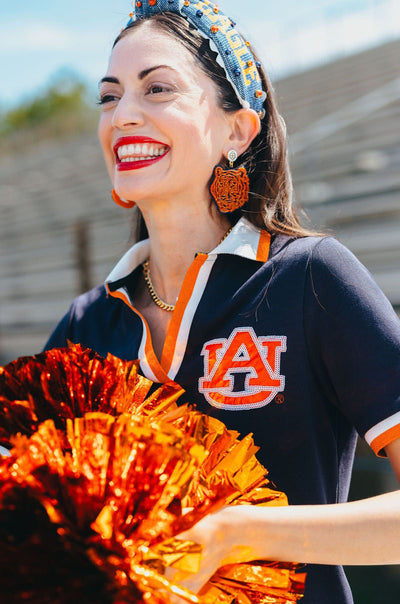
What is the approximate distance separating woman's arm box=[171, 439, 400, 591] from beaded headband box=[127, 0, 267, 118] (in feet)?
2.81

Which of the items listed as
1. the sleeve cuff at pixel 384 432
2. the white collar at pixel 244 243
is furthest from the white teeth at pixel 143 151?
the sleeve cuff at pixel 384 432

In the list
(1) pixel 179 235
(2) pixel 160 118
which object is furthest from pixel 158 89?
(1) pixel 179 235

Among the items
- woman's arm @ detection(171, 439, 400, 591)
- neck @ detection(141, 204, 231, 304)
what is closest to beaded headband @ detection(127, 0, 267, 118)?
neck @ detection(141, 204, 231, 304)

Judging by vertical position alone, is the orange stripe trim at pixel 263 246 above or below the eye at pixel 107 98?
below

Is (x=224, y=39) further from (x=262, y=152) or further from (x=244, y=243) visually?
(x=244, y=243)

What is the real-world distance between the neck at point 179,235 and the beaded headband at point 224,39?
25 cm

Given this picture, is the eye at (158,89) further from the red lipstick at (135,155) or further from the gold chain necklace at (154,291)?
the gold chain necklace at (154,291)

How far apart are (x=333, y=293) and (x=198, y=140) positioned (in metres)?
0.43

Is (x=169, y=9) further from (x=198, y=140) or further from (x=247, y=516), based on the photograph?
(x=247, y=516)

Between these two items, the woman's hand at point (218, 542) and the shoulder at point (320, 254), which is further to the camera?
the shoulder at point (320, 254)

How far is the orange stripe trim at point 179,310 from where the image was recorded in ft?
4.12

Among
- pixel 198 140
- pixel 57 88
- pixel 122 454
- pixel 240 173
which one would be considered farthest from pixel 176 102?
pixel 57 88

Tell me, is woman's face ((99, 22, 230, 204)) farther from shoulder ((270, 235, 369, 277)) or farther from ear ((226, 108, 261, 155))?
shoulder ((270, 235, 369, 277))

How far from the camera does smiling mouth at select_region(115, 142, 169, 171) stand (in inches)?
51.6
